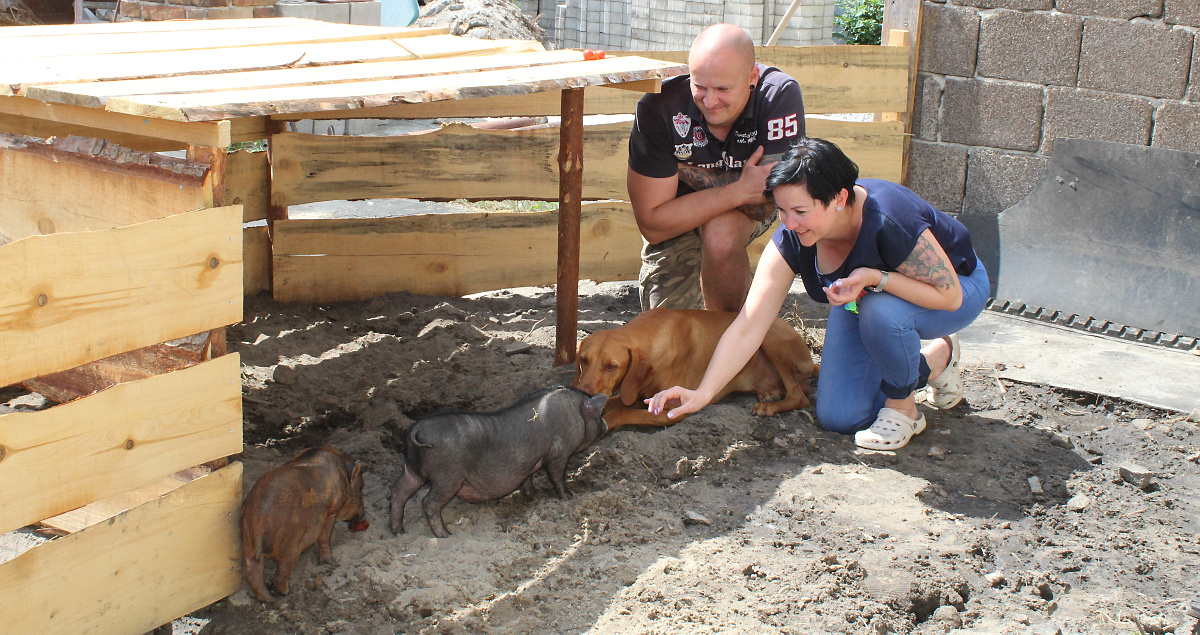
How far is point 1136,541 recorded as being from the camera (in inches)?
138

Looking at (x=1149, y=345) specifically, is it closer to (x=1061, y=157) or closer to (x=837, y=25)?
(x=1061, y=157)

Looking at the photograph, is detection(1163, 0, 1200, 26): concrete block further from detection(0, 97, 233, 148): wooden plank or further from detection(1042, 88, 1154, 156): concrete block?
detection(0, 97, 233, 148): wooden plank

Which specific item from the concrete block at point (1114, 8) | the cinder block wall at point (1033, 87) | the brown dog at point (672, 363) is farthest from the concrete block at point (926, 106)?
the brown dog at point (672, 363)

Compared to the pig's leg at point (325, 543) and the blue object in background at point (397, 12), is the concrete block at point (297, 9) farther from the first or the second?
the pig's leg at point (325, 543)

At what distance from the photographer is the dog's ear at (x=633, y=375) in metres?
4.28

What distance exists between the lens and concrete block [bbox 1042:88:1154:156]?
18.6 ft

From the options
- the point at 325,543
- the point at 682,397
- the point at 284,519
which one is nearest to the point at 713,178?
the point at 682,397

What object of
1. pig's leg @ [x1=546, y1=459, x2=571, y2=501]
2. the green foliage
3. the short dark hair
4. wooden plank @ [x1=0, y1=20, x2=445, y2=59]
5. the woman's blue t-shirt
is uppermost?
the green foliage

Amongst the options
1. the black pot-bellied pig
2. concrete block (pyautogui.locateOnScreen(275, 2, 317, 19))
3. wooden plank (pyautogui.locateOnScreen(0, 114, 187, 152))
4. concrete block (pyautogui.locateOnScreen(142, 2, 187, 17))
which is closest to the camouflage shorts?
the black pot-bellied pig

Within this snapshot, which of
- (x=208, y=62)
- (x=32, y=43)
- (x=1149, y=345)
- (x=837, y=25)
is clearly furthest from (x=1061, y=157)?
(x=837, y=25)

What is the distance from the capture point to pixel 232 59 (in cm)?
364

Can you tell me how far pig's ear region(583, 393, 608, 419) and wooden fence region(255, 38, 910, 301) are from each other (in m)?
2.10

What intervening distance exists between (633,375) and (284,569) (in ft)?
5.69

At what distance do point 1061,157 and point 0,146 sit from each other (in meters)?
5.44
